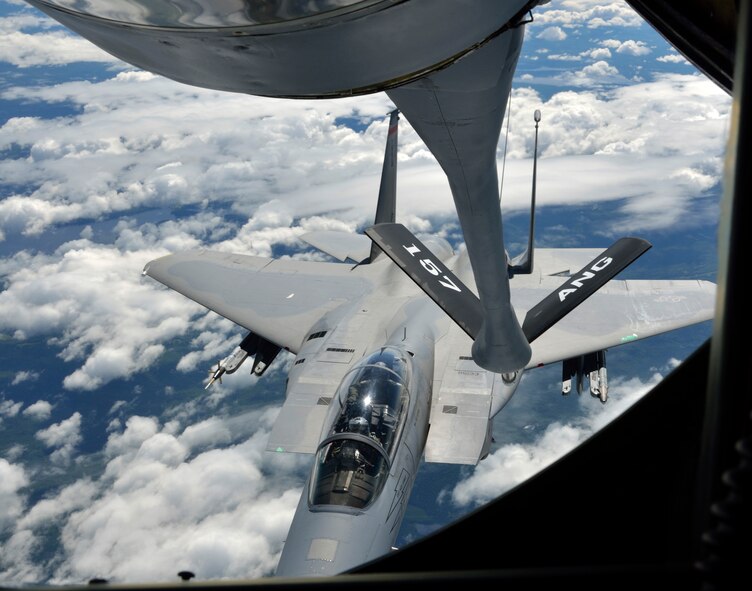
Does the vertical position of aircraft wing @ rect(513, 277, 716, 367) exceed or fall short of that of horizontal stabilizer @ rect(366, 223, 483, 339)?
it falls short

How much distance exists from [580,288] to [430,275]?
115 inches

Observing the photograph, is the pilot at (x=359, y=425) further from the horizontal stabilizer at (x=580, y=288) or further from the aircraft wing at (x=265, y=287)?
the aircraft wing at (x=265, y=287)

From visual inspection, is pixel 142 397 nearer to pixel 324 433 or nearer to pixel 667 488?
pixel 324 433

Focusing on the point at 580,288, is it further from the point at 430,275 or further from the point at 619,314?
the point at 619,314

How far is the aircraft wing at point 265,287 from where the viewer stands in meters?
20.6

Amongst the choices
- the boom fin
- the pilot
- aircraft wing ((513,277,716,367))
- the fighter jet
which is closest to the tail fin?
the fighter jet

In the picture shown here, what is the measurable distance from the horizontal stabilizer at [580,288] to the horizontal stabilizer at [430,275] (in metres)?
1.24

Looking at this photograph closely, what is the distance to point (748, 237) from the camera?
1368 mm

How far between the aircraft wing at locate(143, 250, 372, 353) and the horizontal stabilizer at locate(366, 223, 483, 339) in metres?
8.61

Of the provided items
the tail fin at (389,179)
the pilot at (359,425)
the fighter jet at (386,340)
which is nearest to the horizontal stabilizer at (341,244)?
the fighter jet at (386,340)

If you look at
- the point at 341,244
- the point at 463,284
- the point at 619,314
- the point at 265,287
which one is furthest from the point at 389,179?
the point at 463,284

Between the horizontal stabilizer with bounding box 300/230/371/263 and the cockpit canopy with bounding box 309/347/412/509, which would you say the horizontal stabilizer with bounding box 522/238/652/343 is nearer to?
the cockpit canopy with bounding box 309/347/412/509

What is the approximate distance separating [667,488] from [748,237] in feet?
3.52

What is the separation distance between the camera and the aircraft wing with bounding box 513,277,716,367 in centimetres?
1862
